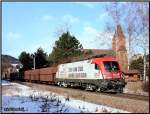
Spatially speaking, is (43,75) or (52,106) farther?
(43,75)

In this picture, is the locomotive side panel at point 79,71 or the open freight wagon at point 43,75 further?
the open freight wagon at point 43,75

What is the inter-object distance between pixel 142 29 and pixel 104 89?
12.7 metres

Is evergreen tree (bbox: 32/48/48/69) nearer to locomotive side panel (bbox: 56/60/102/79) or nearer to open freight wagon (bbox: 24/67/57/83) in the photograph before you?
open freight wagon (bbox: 24/67/57/83)

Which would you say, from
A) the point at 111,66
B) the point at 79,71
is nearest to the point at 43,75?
the point at 79,71

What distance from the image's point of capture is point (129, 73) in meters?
77.6

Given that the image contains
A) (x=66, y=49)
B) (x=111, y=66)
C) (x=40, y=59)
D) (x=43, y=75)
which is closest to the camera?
(x=111, y=66)

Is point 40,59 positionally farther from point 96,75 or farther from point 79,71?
point 96,75

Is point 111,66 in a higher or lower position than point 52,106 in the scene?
higher

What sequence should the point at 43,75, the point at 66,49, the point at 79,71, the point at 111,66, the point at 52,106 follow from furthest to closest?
1. the point at 66,49
2. the point at 43,75
3. the point at 79,71
4. the point at 111,66
5. the point at 52,106

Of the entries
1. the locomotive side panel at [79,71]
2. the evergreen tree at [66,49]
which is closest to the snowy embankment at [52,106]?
the locomotive side panel at [79,71]

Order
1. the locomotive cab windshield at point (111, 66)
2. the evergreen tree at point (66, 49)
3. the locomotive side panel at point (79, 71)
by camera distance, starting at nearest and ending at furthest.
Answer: the locomotive cab windshield at point (111, 66), the locomotive side panel at point (79, 71), the evergreen tree at point (66, 49)

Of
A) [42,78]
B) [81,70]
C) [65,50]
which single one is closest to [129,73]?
[65,50]

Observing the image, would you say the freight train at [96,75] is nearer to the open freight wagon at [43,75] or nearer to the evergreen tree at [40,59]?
the open freight wagon at [43,75]

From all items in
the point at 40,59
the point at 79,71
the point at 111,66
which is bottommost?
the point at 79,71
